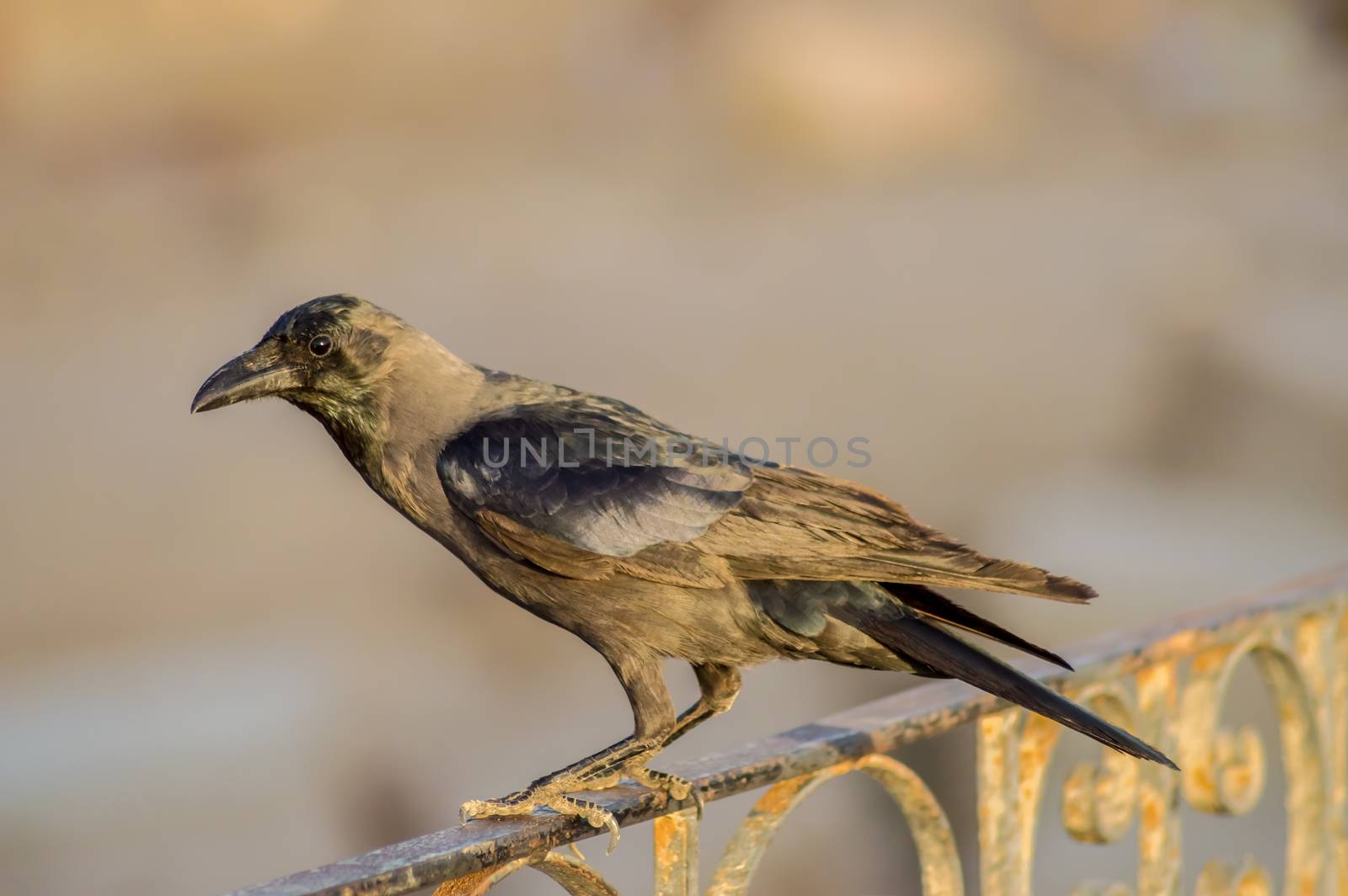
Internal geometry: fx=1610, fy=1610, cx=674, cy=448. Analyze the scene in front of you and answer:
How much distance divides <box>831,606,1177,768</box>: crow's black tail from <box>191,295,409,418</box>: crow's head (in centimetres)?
67

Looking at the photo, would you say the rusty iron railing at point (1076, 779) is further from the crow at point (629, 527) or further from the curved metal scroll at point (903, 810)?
the crow at point (629, 527)

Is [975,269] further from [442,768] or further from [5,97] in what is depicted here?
[5,97]

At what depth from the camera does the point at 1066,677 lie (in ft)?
6.97

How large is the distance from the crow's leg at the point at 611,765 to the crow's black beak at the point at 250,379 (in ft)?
1.77

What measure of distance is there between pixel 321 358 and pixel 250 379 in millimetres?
102

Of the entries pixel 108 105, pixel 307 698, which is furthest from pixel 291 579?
pixel 108 105

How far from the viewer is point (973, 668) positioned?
193cm

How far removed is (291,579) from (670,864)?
3454mm

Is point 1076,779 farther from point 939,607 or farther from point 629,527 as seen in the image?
point 629,527

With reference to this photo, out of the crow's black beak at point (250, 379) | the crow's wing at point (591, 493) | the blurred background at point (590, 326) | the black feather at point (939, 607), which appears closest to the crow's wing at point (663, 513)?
the crow's wing at point (591, 493)

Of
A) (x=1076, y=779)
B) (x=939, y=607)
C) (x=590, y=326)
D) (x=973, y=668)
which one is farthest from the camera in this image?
(x=590, y=326)

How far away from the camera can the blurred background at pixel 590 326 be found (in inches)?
183

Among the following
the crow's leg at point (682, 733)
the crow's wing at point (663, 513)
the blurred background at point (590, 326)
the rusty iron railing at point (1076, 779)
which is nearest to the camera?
the rusty iron railing at point (1076, 779)

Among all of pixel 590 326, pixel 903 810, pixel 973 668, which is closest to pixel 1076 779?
pixel 903 810
